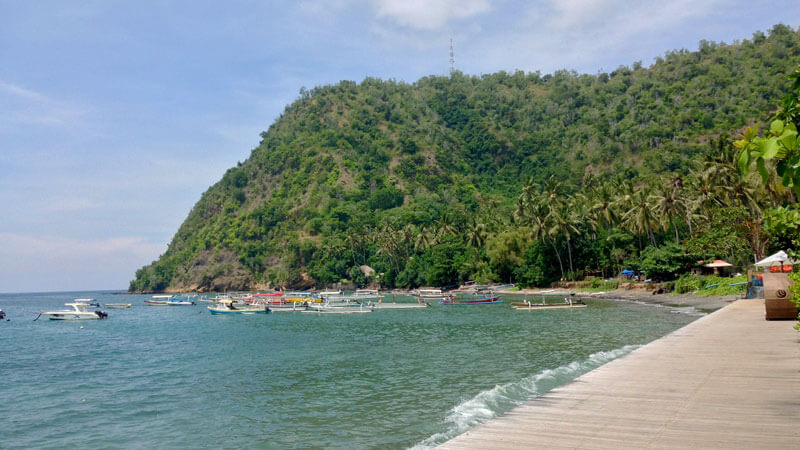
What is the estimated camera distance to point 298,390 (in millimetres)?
19109

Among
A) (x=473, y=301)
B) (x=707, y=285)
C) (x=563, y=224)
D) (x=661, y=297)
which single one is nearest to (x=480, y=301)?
(x=473, y=301)

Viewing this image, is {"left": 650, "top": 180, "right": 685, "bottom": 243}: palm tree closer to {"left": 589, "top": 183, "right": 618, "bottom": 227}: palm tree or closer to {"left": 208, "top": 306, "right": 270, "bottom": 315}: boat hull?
{"left": 589, "top": 183, "right": 618, "bottom": 227}: palm tree

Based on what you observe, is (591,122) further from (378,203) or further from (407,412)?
(407,412)

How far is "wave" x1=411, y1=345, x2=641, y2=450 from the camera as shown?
11953 mm

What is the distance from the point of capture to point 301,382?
68.3 feet

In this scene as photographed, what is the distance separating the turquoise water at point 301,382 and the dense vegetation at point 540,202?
88.9 ft

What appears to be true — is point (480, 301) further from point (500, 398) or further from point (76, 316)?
point (76, 316)

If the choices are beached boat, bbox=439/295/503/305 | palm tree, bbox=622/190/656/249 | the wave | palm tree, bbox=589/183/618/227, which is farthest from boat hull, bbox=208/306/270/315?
the wave

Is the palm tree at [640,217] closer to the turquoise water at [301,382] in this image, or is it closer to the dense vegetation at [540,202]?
the dense vegetation at [540,202]

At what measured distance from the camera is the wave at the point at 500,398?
12.0 metres

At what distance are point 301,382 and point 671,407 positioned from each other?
1516cm

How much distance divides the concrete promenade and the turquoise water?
134 inches

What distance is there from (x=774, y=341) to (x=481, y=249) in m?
89.2

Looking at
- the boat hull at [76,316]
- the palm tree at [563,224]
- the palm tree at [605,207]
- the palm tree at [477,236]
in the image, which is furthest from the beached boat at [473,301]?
the boat hull at [76,316]
